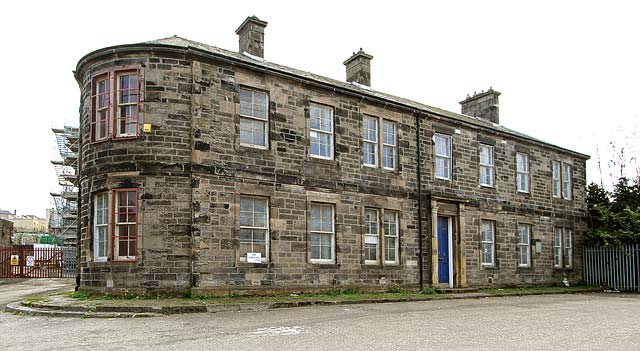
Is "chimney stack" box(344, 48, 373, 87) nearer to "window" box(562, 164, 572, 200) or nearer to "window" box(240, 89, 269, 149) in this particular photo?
"window" box(240, 89, 269, 149)

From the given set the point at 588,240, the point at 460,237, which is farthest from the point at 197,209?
the point at 588,240

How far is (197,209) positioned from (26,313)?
4.61 m

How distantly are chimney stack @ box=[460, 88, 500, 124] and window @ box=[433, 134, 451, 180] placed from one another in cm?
720

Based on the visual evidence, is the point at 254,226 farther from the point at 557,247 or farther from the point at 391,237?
the point at 557,247

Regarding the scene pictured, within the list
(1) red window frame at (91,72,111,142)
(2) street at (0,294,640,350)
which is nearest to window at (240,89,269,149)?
(1) red window frame at (91,72,111,142)

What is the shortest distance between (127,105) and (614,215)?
2226 centimetres

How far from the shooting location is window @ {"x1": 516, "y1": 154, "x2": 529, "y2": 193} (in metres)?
25.5

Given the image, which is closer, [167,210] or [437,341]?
[437,341]

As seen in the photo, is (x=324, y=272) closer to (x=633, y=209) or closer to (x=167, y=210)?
(x=167, y=210)

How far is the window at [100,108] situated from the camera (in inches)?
628

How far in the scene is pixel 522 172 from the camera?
84.4ft

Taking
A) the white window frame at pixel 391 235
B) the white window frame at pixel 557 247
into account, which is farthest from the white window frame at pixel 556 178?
the white window frame at pixel 391 235

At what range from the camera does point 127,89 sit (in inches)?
617

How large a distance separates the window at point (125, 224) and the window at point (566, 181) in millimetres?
20632
